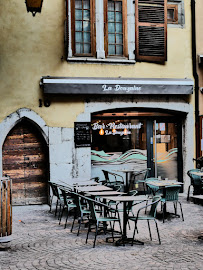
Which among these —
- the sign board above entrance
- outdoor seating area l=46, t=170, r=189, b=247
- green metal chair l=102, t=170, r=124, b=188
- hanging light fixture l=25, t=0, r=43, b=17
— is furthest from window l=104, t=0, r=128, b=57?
outdoor seating area l=46, t=170, r=189, b=247

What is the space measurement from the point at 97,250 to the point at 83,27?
775 centimetres

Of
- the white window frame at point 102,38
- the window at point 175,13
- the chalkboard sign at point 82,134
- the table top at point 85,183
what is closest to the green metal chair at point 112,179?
the chalkboard sign at point 82,134

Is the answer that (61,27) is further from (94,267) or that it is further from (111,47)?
(94,267)

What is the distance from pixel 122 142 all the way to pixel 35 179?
9.91ft

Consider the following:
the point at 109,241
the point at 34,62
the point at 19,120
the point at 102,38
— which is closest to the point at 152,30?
the point at 102,38

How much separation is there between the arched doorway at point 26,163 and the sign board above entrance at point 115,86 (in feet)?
4.69

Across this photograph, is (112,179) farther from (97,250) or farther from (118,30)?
(97,250)

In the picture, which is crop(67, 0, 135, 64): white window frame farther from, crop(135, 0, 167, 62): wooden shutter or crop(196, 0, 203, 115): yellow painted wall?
crop(196, 0, 203, 115): yellow painted wall

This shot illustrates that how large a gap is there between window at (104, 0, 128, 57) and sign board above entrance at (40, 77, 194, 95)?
1.09 meters

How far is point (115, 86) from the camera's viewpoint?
497 inches

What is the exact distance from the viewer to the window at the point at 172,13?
45.6 ft

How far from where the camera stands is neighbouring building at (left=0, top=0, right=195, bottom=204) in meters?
12.2

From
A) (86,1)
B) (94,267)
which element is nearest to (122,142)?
(86,1)

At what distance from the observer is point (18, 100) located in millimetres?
12164
